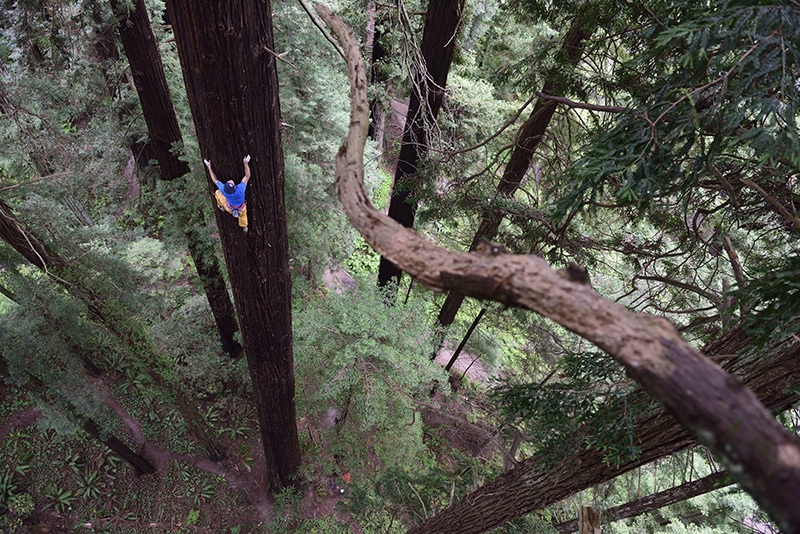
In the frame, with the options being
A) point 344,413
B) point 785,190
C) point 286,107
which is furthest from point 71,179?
point 785,190

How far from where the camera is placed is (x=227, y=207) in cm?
336

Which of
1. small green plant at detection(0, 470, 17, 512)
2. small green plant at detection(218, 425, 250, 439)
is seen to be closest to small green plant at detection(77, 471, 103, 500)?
small green plant at detection(0, 470, 17, 512)

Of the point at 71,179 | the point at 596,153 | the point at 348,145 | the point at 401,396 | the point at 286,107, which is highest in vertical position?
the point at 286,107

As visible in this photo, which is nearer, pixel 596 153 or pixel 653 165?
pixel 653 165

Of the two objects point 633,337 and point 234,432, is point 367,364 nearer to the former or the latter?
point 234,432

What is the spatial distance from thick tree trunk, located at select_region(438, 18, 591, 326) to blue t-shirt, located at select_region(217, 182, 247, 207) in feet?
7.16

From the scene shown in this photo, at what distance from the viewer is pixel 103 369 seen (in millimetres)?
8867

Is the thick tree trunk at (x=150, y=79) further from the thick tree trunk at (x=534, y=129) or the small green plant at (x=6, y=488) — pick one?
→ the small green plant at (x=6, y=488)

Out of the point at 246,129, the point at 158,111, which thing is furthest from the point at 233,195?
the point at 158,111

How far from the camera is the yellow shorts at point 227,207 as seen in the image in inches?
130

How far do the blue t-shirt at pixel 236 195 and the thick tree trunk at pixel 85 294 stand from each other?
2972 mm

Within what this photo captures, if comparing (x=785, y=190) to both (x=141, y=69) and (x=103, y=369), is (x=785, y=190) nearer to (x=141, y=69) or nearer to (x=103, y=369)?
(x=141, y=69)

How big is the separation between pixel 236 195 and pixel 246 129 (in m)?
0.54

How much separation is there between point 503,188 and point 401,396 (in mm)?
3507
